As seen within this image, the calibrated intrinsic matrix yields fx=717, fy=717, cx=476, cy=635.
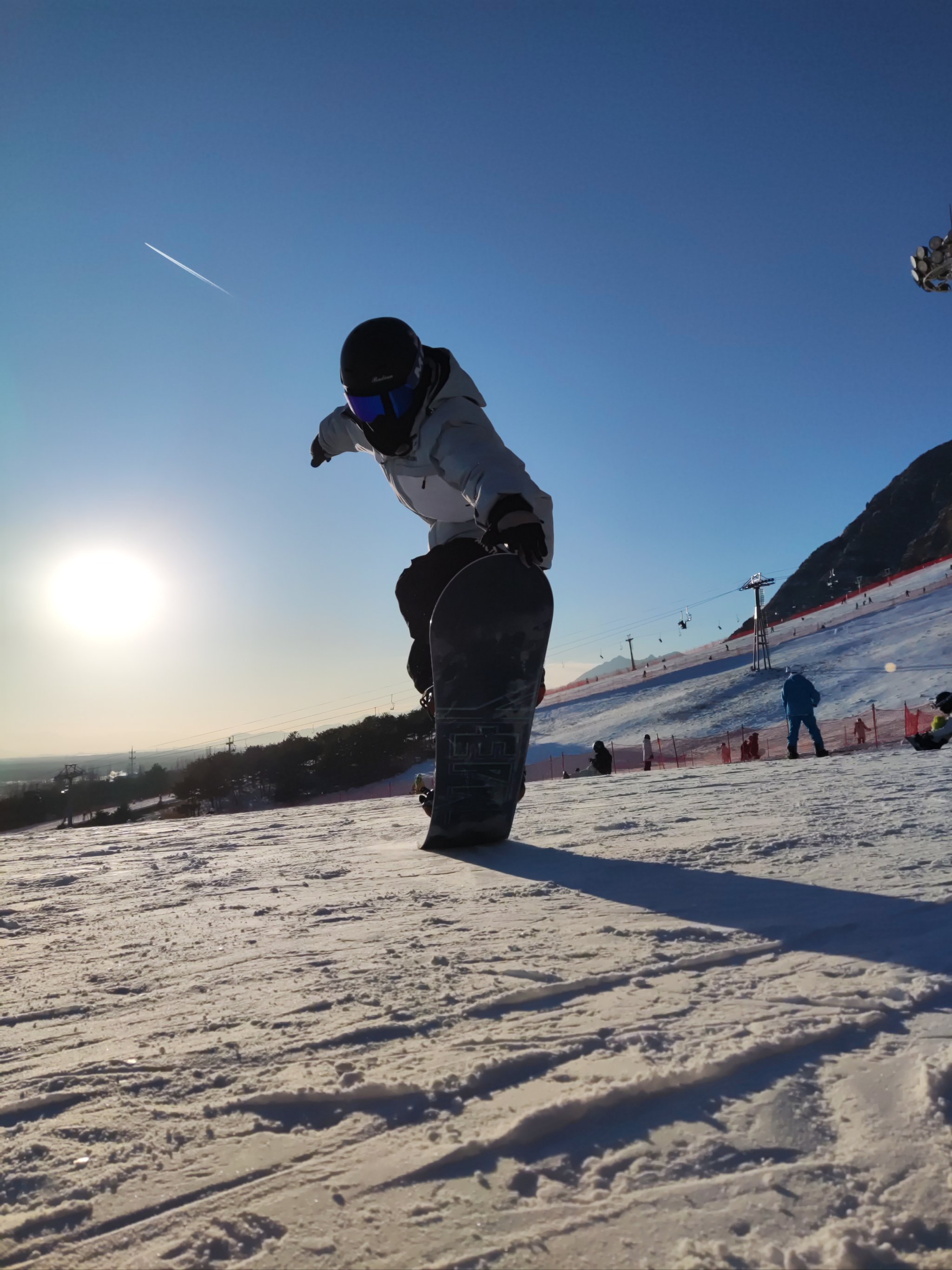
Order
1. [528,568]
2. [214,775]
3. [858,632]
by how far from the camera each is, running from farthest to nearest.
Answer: [858,632] < [214,775] < [528,568]

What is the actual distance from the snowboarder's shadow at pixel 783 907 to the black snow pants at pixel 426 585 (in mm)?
1532

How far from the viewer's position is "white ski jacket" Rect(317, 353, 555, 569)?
2740 mm

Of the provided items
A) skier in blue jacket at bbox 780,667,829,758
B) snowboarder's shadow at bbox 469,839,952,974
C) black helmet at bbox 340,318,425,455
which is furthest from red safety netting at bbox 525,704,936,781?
snowboarder's shadow at bbox 469,839,952,974

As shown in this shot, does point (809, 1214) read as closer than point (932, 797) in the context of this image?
Yes

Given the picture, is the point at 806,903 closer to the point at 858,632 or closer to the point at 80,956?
the point at 80,956

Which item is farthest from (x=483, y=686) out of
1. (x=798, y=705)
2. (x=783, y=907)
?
(x=798, y=705)

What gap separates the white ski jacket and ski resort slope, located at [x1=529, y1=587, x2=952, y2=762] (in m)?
25.0

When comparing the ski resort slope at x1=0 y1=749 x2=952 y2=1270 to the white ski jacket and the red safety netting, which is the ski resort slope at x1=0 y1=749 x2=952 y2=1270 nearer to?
the white ski jacket

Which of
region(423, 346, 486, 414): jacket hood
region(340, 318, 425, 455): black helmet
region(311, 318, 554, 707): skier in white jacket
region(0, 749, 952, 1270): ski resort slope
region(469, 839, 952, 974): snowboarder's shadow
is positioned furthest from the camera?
region(423, 346, 486, 414): jacket hood

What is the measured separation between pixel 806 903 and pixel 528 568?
1556 millimetres

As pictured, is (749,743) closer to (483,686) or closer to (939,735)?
(939,735)

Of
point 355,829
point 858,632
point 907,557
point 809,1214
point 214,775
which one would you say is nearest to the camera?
point 809,1214

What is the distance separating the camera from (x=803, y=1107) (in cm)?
70

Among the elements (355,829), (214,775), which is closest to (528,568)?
(355,829)
